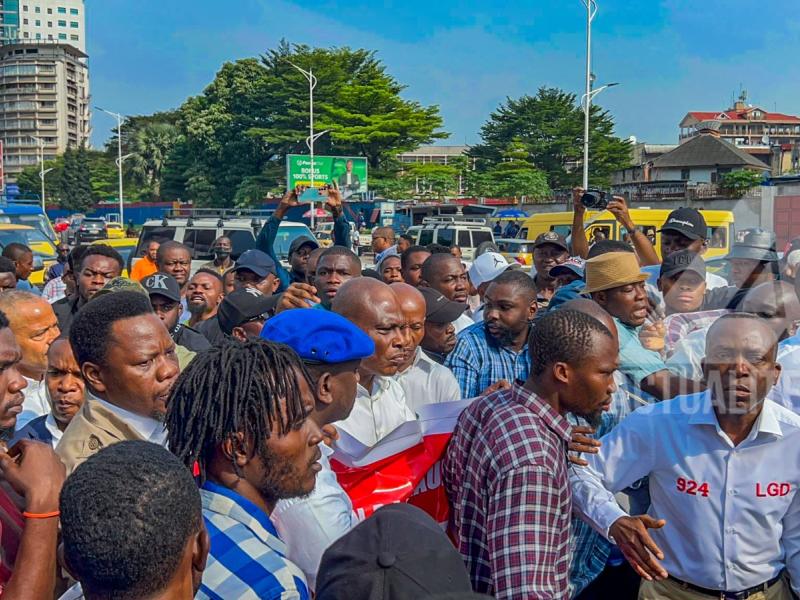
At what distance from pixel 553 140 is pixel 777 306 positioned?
4786 cm

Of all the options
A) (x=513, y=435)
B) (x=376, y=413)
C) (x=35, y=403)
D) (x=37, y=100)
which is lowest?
(x=35, y=403)

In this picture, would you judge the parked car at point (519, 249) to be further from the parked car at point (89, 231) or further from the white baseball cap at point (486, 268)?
the parked car at point (89, 231)

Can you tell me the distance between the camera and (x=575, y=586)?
292 centimetres

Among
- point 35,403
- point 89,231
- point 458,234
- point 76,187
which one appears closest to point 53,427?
point 35,403

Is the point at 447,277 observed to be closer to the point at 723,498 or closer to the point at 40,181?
the point at 723,498

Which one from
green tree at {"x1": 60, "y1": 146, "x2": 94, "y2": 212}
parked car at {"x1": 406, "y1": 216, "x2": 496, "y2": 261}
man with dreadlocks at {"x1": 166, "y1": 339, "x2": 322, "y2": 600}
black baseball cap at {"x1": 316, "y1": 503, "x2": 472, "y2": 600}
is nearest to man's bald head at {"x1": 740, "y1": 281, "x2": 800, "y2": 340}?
man with dreadlocks at {"x1": 166, "y1": 339, "x2": 322, "y2": 600}

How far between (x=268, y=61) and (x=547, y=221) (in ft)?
130

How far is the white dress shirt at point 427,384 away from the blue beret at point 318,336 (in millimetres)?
1081

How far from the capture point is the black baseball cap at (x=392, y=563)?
4.54 feet

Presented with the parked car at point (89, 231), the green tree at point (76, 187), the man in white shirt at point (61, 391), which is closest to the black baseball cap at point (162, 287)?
the man in white shirt at point (61, 391)

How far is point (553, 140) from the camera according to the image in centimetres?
5044

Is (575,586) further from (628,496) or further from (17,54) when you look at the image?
(17,54)

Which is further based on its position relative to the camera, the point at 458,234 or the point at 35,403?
the point at 458,234

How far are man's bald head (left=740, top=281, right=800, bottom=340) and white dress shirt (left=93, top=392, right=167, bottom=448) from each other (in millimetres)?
2970
